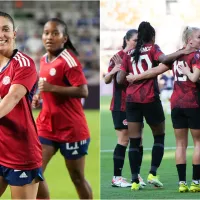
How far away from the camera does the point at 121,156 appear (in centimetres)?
564

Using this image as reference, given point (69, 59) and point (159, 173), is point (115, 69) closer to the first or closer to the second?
point (69, 59)

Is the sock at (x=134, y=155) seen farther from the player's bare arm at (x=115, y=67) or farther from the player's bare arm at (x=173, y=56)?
the player's bare arm at (x=173, y=56)

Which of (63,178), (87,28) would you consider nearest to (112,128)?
(63,178)

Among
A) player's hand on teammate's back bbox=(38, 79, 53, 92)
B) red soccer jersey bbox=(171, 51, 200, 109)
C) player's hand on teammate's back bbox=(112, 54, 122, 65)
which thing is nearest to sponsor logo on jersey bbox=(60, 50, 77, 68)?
player's hand on teammate's back bbox=(38, 79, 53, 92)

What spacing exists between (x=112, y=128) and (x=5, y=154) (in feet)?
6.57

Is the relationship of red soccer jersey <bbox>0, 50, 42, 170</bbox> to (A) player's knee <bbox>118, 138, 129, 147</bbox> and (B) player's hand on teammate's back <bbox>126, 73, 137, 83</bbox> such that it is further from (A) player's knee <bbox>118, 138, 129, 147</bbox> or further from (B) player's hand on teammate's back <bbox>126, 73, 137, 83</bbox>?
(A) player's knee <bbox>118, 138, 129, 147</bbox>

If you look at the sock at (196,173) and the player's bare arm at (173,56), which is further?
the sock at (196,173)

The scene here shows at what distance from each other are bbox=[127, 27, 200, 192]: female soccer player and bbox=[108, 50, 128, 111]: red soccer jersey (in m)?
0.15

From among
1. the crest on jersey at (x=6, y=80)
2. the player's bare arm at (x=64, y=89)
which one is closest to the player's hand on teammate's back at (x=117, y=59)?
the player's bare arm at (x=64, y=89)

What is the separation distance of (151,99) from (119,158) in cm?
65

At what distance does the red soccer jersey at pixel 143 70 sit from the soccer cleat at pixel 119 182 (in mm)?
679

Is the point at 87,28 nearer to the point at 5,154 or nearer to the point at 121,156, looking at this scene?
the point at 121,156

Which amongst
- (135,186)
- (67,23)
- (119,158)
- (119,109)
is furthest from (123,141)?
(67,23)

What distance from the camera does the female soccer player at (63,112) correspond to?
17.9 ft
